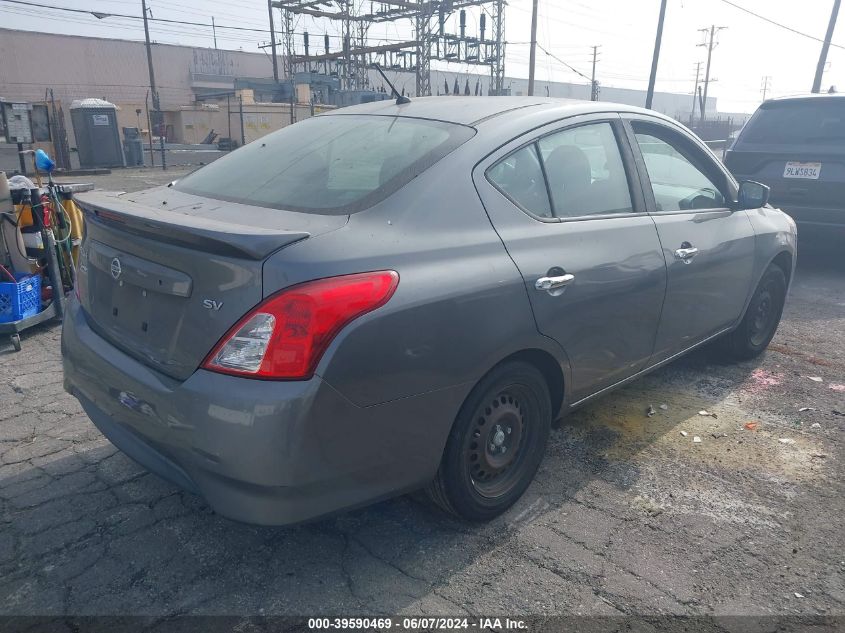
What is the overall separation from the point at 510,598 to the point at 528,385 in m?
0.83

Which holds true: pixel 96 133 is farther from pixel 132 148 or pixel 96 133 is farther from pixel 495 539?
pixel 495 539

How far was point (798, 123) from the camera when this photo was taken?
22.2ft

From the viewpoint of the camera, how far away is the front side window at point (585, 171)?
2.87 meters

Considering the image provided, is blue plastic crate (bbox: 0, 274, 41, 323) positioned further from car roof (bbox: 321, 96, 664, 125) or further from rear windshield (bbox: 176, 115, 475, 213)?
car roof (bbox: 321, 96, 664, 125)

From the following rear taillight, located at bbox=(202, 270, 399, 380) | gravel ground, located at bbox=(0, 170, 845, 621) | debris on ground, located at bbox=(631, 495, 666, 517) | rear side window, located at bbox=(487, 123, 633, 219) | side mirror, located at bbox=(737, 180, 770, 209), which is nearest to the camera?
rear taillight, located at bbox=(202, 270, 399, 380)

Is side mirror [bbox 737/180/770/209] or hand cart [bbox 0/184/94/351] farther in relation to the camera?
hand cart [bbox 0/184/94/351]

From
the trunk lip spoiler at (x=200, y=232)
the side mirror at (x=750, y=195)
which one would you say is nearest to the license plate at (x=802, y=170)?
the side mirror at (x=750, y=195)

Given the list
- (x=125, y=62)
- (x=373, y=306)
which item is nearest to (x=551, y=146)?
(x=373, y=306)

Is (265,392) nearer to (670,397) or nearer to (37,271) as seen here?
(670,397)

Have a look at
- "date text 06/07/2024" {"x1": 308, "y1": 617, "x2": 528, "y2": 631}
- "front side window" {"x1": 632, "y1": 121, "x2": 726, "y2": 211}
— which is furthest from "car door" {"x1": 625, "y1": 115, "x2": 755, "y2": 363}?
"date text 06/07/2024" {"x1": 308, "y1": 617, "x2": 528, "y2": 631}

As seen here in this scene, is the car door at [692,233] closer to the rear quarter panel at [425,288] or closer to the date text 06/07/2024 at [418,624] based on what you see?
the rear quarter panel at [425,288]

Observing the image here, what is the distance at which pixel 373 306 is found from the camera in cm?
202

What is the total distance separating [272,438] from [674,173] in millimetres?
2851

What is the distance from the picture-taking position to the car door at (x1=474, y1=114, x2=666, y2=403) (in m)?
2.59
